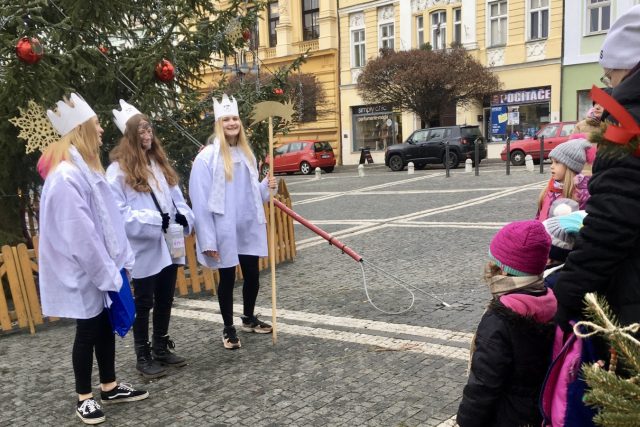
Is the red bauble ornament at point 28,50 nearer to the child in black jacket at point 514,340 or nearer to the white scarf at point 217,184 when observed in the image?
the white scarf at point 217,184

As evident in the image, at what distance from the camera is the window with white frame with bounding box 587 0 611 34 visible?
23750 millimetres

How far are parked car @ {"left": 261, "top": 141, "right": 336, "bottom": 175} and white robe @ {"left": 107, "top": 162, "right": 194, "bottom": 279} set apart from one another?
71.9 feet

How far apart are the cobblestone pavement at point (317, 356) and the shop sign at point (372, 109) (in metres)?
23.0

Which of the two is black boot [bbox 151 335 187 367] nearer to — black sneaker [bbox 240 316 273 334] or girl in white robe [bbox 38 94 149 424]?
girl in white robe [bbox 38 94 149 424]

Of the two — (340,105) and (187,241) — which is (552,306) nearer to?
(187,241)

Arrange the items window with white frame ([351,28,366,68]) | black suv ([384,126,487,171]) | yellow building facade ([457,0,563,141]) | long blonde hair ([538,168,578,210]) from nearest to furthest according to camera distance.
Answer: long blonde hair ([538,168,578,210])
black suv ([384,126,487,171])
yellow building facade ([457,0,563,141])
window with white frame ([351,28,366,68])

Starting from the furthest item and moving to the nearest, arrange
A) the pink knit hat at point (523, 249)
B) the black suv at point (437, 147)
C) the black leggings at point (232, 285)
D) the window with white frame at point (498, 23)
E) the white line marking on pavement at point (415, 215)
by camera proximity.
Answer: the window with white frame at point (498, 23) → the black suv at point (437, 147) → the white line marking on pavement at point (415, 215) → the black leggings at point (232, 285) → the pink knit hat at point (523, 249)

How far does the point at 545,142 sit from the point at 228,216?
57.6ft

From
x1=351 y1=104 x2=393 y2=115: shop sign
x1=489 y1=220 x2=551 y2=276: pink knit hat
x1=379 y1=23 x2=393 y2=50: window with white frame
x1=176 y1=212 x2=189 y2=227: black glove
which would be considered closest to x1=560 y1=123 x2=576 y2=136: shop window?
x1=351 y1=104 x2=393 y2=115: shop sign

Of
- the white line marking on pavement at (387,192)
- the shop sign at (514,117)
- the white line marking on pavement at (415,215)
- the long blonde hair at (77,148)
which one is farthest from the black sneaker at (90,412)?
the shop sign at (514,117)

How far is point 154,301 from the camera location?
4.45 metres

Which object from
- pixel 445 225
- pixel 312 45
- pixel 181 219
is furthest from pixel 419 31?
pixel 181 219

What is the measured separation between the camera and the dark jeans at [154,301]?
162 inches

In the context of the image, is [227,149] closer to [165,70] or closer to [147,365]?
[147,365]
